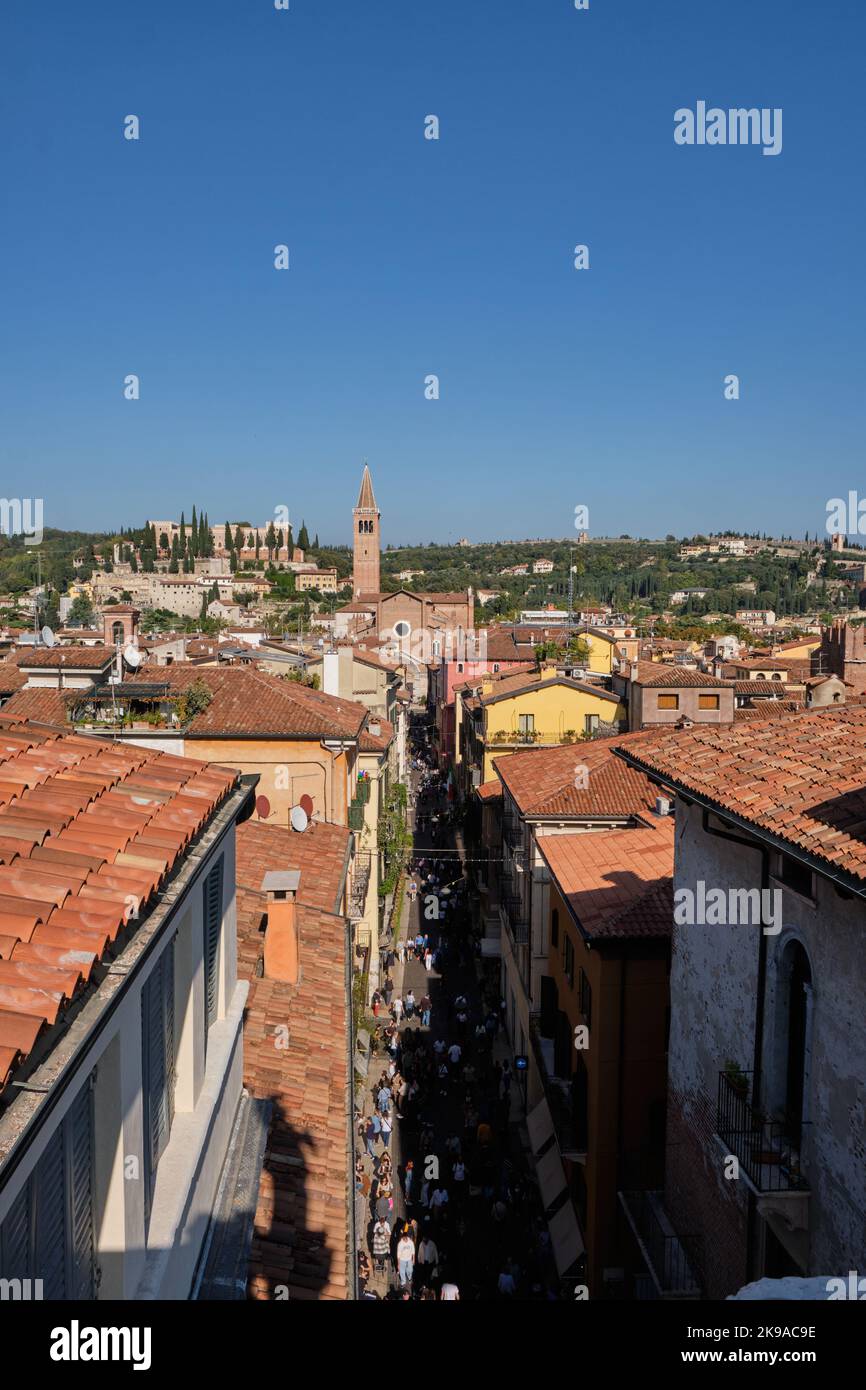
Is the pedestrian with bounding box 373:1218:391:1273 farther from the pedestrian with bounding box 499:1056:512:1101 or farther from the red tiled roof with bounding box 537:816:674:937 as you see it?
the pedestrian with bounding box 499:1056:512:1101

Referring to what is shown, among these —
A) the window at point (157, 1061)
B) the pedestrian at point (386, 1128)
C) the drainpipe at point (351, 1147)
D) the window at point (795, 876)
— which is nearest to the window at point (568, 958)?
the drainpipe at point (351, 1147)

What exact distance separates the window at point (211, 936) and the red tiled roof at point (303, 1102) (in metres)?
1.67

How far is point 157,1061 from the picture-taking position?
5402 millimetres

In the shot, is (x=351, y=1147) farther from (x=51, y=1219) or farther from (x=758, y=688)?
→ (x=758, y=688)

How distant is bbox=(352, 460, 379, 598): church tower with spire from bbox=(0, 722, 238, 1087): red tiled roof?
5694 inches

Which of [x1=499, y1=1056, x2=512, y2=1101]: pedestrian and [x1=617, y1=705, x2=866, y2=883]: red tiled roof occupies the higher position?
[x1=617, y1=705, x2=866, y2=883]: red tiled roof

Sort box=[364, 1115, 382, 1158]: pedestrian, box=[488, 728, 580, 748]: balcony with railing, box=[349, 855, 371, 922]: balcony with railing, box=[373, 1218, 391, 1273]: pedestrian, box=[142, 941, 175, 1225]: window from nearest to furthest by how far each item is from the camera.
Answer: box=[142, 941, 175, 1225]: window → box=[373, 1218, 391, 1273]: pedestrian → box=[364, 1115, 382, 1158]: pedestrian → box=[349, 855, 371, 922]: balcony with railing → box=[488, 728, 580, 748]: balcony with railing

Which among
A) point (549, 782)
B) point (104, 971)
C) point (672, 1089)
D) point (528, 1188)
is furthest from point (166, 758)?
point (549, 782)

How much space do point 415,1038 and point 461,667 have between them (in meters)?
39.5

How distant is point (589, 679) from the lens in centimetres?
3981

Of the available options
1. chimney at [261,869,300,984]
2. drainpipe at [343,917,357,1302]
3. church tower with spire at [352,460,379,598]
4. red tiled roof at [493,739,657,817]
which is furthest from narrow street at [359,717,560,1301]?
church tower with spire at [352,460,379,598]

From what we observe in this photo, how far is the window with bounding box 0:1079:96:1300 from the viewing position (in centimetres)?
329

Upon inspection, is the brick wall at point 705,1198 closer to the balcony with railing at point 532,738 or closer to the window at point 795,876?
the window at point 795,876
